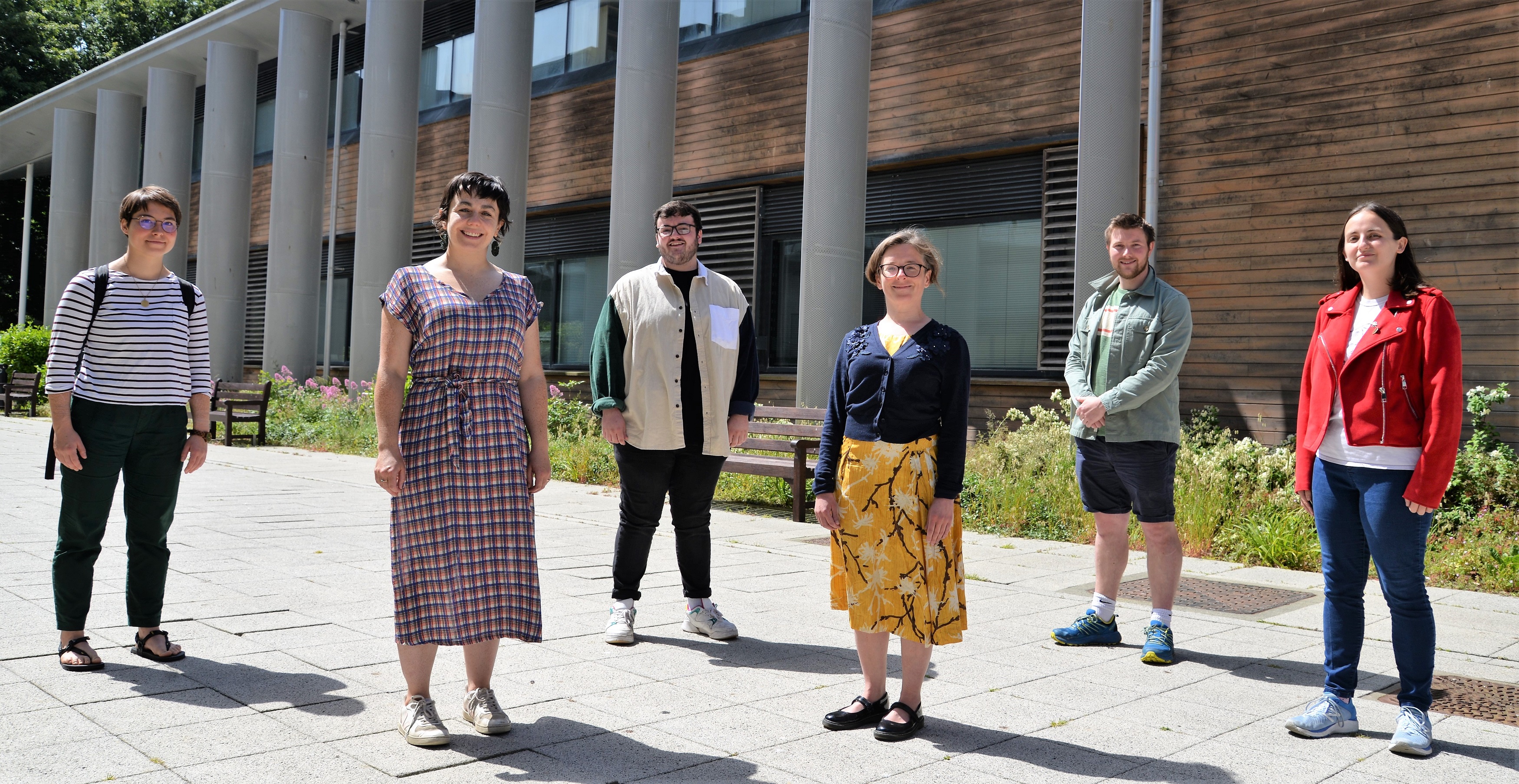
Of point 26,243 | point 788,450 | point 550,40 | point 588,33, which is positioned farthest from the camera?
point 26,243

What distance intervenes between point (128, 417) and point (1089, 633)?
4.20 metres

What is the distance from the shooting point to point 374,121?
19.4m

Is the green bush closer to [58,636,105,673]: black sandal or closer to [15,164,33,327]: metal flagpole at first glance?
[15,164,33,327]: metal flagpole

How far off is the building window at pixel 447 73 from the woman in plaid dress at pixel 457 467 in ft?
59.0

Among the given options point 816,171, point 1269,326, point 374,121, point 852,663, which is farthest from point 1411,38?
point 374,121

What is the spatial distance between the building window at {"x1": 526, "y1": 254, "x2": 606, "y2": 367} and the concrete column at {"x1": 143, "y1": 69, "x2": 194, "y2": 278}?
39.3 feet

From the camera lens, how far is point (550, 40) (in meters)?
19.3

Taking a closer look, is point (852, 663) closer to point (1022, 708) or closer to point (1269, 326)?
point (1022, 708)

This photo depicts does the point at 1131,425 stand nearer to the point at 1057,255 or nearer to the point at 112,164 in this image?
the point at 1057,255

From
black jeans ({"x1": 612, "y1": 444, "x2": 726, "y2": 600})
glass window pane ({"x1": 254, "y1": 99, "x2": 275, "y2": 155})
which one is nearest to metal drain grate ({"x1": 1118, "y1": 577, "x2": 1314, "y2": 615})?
black jeans ({"x1": 612, "y1": 444, "x2": 726, "y2": 600})

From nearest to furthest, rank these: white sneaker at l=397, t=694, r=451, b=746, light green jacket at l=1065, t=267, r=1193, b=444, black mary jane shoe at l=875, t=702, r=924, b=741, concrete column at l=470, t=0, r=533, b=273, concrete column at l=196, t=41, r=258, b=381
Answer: white sneaker at l=397, t=694, r=451, b=746 < black mary jane shoe at l=875, t=702, r=924, b=741 < light green jacket at l=1065, t=267, r=1193, b=444 < concrete column at l=470, t=0, r=533, b=273 < concrete column at l=196, t=41, r=258, b=381

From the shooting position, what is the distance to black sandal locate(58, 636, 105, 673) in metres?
4.43

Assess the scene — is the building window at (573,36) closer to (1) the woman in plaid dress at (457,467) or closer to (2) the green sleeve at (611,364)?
(2) the green sleeve at (611,364)

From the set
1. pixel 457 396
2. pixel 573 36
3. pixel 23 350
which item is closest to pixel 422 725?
pixel 457 396
